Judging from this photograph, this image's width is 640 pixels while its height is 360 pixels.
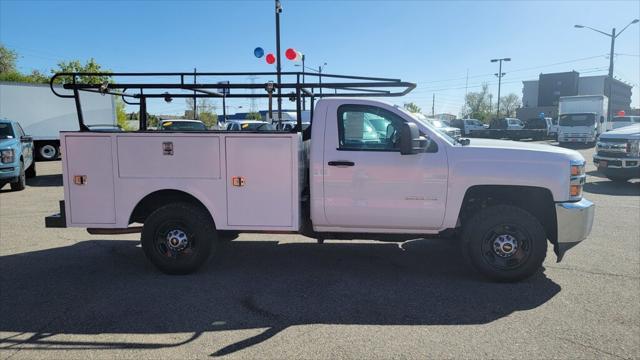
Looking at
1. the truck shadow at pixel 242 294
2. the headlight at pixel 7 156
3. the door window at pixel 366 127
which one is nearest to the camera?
the truck shadow at pixel 242 294

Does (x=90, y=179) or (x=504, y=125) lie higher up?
(x=504, y=125)

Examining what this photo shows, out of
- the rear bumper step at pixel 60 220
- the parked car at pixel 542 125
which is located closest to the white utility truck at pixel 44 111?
the rear bumper step at pixel 60 220

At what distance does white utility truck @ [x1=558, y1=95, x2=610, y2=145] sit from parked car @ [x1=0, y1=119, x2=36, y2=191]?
29642 millimetres

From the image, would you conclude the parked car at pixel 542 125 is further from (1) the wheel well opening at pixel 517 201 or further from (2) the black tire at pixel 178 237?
(2) the black tire at pixel 178 237

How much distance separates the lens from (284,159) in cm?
516

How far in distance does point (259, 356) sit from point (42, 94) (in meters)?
21.2

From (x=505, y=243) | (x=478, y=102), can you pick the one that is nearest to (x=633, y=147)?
(x=505, y=243)

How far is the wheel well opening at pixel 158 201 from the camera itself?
17.9 feet

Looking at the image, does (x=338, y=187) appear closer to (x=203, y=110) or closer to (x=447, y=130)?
(x=447, y=130)

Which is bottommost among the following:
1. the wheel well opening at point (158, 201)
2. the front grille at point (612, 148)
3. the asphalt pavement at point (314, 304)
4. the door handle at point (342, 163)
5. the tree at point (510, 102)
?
the asphalt pavement at point (314, 304)

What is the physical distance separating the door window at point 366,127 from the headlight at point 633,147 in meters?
10.4

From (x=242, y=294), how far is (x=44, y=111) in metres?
19.9

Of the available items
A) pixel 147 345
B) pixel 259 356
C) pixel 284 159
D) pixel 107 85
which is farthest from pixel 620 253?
pixel 107 85

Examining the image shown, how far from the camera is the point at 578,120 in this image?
29.4 meters
